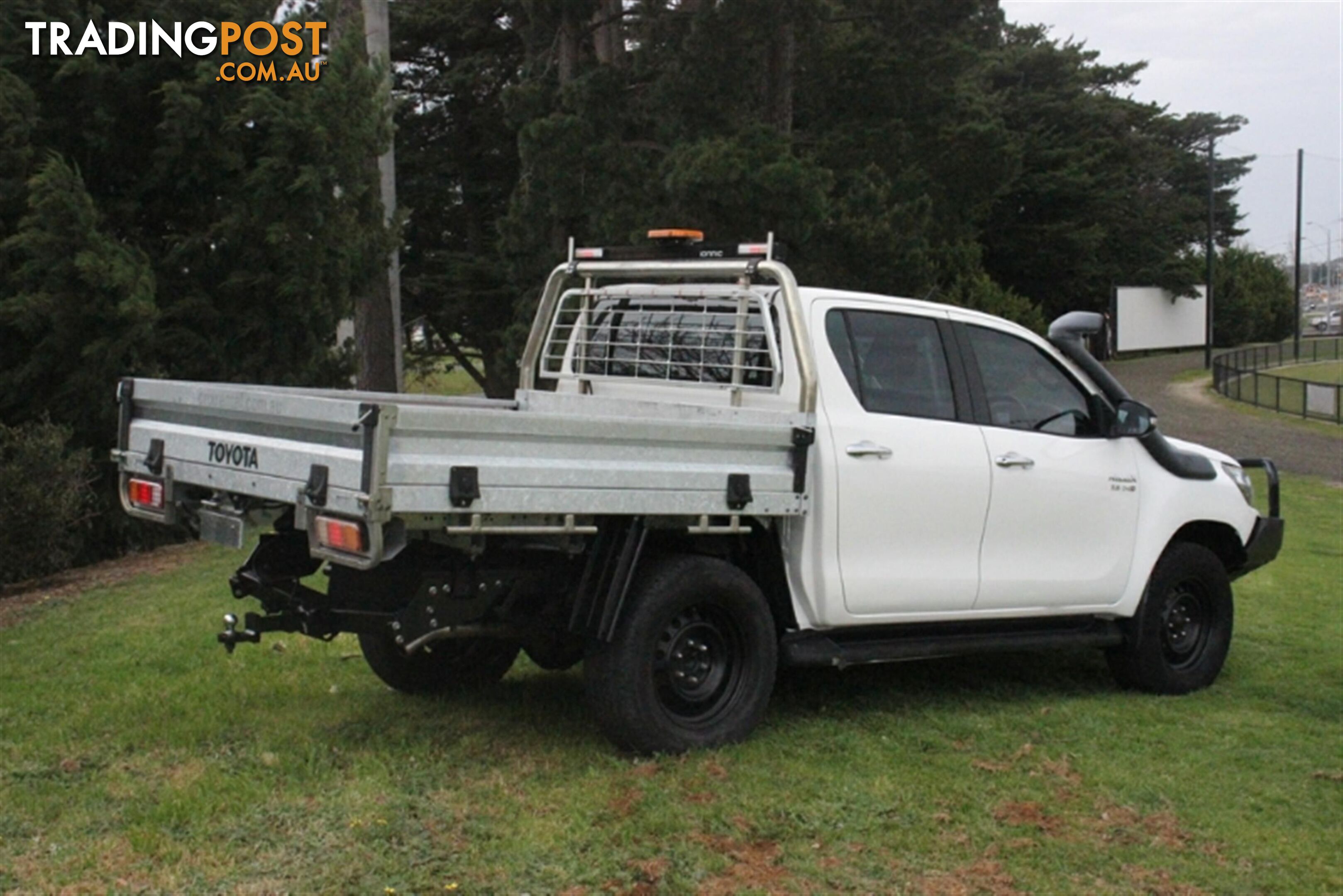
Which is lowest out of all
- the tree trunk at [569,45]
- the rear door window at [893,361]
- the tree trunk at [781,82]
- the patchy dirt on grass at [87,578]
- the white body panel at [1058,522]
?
the patchy dirt on grass at [87,578]

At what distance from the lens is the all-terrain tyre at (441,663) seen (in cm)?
727

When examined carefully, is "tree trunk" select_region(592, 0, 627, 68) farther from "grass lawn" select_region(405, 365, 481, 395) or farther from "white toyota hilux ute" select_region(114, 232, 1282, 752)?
"white toyota hilux ute" select_region(114, 232, 1282, 752)

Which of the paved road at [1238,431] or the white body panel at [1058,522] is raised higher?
the white body panel at [1058,522]

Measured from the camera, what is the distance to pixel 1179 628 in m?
8.41

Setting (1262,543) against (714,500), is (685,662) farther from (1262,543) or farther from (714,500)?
(1262,543)

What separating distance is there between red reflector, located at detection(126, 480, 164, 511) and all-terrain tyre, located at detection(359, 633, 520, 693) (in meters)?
1.10

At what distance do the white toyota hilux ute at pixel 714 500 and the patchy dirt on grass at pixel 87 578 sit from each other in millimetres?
5140

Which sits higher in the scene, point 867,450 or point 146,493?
point 867,450

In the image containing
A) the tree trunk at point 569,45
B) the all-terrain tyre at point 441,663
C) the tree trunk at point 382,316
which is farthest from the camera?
the tree trunk at point 569,45

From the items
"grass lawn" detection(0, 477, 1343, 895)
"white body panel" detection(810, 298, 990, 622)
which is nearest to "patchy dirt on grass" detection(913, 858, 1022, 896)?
"grass lawn" detection(0, 477, 1343, 895)

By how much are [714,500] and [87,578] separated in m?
8.78

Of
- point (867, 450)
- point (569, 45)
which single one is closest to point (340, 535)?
A: point (867, 450)

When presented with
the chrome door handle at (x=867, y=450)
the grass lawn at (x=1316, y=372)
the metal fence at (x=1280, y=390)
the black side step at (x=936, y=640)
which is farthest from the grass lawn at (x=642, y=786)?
the grass lawn at (x=1316, y=372)

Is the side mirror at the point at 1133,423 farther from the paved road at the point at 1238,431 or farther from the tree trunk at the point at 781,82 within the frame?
the paved road at the point at 1238,431
